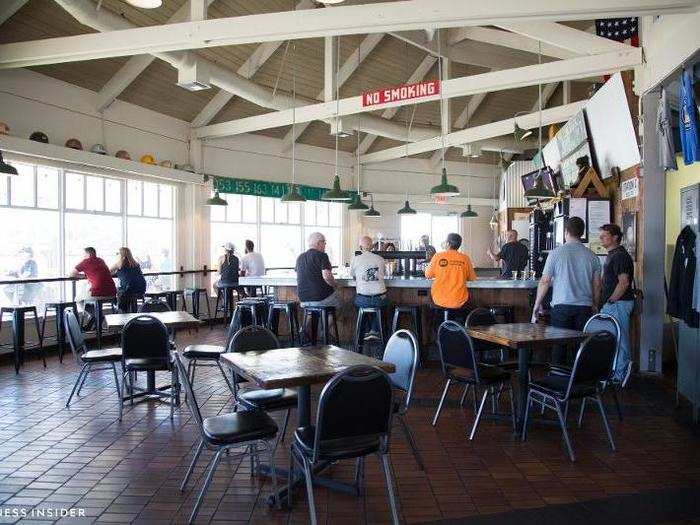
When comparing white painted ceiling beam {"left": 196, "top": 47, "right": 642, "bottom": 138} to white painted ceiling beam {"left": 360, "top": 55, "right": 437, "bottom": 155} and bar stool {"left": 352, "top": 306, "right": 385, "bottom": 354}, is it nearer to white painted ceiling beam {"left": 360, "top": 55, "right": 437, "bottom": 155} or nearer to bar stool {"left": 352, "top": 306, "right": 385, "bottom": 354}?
bar stool {"left": 352, "top": 306, "right": 385, "bottom": 354}

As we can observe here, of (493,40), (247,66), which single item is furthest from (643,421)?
(247,66)

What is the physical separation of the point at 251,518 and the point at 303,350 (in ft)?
3.74

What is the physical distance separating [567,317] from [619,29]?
395 cm

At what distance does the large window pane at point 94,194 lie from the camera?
960 cm

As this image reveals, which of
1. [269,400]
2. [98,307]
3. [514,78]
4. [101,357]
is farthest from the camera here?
[98,307]

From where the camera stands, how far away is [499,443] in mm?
4348

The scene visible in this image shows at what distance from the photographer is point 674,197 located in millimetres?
7367

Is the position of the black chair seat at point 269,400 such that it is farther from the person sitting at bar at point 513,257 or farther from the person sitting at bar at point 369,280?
the person sitting at bar at point 513,257

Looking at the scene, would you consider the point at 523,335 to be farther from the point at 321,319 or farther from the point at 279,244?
the point at 279,244

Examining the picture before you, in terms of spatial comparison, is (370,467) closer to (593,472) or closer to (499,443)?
(499,443)

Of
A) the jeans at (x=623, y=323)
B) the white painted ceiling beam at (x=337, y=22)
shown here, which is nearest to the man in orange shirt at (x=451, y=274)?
the jeans at (x=623, y=323)

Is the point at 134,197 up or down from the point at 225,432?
up

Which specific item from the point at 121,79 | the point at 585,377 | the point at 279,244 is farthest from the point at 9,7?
the point at 279,244

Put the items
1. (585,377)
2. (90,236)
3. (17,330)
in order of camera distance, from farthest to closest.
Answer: (90,236) < (17,330) < (585,377)
